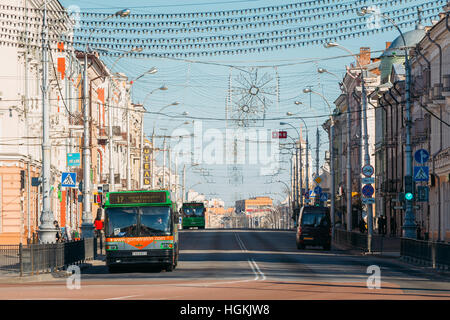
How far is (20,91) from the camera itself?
5438cm

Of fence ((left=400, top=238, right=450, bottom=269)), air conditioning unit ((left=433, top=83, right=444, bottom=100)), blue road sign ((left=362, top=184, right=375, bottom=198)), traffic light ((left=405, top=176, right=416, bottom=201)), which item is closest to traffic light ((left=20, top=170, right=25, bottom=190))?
blue road sign ((left=362, top=184, right=375, bottom=198))

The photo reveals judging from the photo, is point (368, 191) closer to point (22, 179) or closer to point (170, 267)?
point (170, 267)

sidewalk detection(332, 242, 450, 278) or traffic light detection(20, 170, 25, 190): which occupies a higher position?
traffic light detection(20, 170, 25, 190)

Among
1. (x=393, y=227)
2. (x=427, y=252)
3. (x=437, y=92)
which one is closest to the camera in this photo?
(x=427, y=252)

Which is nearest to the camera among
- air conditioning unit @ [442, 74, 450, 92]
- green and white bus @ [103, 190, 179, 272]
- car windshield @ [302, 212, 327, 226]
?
green and white bus @ [103, 190, 179, 272]

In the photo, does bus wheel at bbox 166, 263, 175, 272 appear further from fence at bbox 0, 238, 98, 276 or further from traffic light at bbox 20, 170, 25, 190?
traffic light at bbox 20, 170, 25, 190

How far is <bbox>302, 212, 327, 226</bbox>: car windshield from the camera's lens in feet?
175

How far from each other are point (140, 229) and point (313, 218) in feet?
74.6

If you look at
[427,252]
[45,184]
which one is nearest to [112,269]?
[45,184]

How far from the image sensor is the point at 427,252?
3528cm

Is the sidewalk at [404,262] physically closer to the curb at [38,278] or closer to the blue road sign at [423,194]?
the blue road sign at [423,194]

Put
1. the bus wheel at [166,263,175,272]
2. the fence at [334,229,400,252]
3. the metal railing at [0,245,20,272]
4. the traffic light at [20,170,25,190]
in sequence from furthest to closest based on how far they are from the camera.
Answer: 1. the traffic light at [20,170,25,190]
2. the fence at [334,229,400,252]
3. the bus wheel at [166,263,175,272]
4. the metal railing at [0,245,20,272]

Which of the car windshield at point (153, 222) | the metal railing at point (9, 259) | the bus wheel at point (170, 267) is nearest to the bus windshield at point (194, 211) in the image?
the metal railing at point (9, 259)

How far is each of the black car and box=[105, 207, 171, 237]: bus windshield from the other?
72.0 ft
